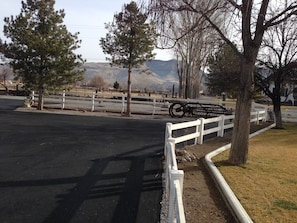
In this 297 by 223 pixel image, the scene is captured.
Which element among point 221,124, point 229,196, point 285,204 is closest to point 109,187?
point 229,196

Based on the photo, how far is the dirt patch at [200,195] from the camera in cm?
552

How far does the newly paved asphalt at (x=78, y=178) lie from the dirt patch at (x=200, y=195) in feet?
1.84

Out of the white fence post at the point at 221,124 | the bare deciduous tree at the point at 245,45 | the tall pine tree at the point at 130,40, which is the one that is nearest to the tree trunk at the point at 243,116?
the bare deciduous tree at the point at 245,45

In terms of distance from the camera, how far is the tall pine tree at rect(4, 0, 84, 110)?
2073cm

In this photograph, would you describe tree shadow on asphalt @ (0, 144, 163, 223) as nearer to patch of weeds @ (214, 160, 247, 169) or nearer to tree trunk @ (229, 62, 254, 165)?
patch of weeds @ (214, 160, 247, 169)

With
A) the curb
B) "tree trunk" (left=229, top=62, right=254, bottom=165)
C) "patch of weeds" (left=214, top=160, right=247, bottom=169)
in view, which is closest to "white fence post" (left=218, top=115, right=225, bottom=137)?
"tree trunk" (left=229, top=62, right=254, bottom=165)

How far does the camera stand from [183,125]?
1041 cm

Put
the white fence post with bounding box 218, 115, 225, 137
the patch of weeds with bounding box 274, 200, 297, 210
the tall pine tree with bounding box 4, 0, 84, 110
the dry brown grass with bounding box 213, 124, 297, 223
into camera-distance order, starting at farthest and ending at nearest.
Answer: the tall pine tree with bounding box 4, 0, 84, 110, the white fence post with bounding box 218, 115, 225, 137, the patch of weeds with bounding box 274, 200, 297, 210, the dry brown grass with bounding box 213, 124, 297, 223

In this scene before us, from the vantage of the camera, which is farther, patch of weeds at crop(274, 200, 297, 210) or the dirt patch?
patch of weeds at crop(274, 200, 297, 210)

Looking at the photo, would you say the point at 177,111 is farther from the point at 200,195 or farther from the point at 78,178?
the point at 200,195

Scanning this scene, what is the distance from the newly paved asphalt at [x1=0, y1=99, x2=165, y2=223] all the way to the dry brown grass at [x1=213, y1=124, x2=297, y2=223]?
5.26ft

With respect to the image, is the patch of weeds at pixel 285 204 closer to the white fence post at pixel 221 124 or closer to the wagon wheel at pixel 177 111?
the white fence post at pixel 221 124

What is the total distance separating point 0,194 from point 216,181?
423 cm

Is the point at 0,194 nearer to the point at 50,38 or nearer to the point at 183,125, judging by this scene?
the point at 183,125
